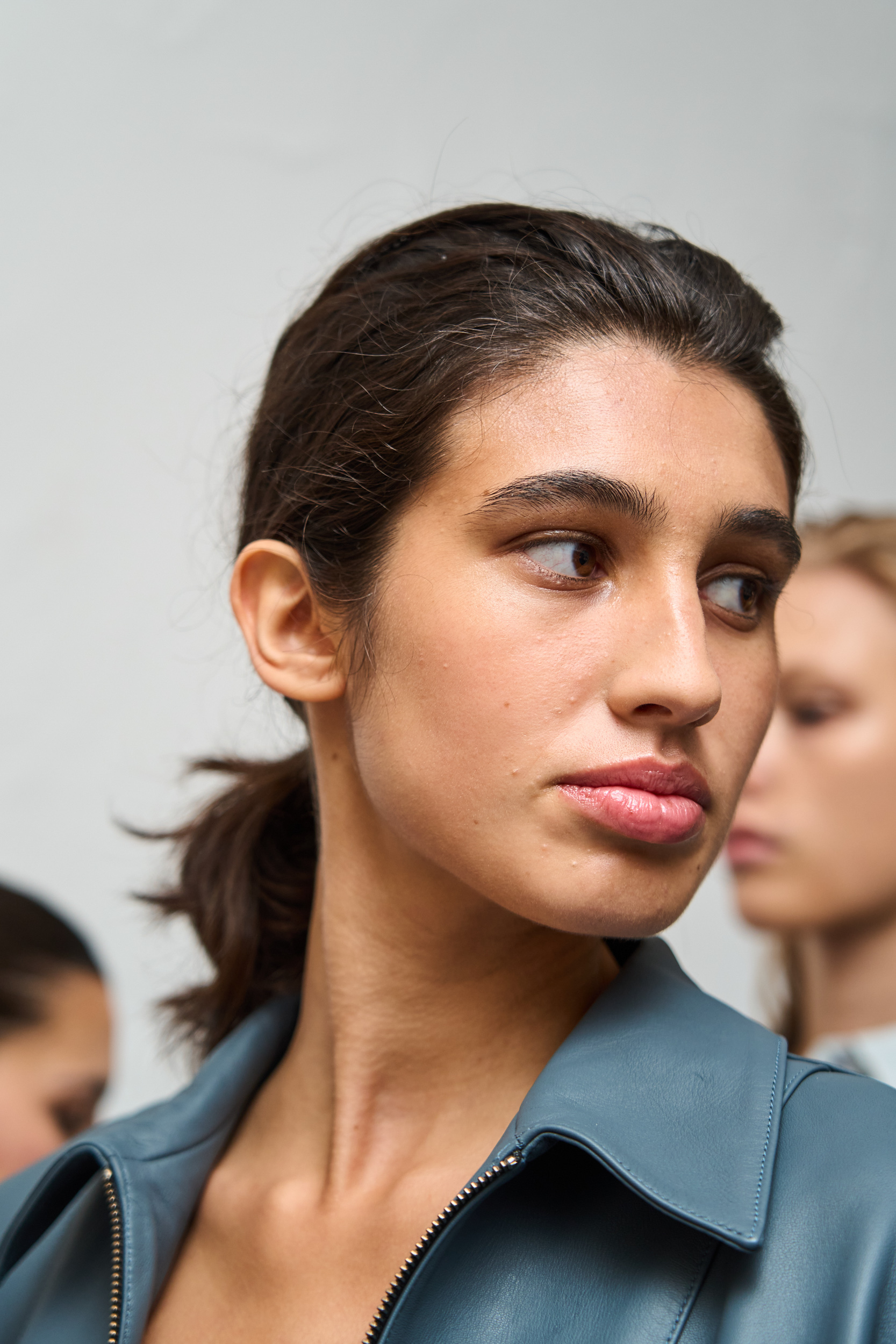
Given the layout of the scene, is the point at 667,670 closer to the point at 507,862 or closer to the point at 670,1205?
the point at 507,862

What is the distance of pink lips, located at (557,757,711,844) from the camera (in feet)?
3.82

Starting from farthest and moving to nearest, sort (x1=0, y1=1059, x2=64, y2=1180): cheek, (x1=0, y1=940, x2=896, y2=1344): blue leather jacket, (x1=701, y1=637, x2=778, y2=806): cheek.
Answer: (x1=0, y1=1059, x2=64, y2=1180): cheek
(x1=701, y1=637, x2=778, y2=806): cheek
(x1=0, y1=940, x2=896, y2=1344): blue leather jacket

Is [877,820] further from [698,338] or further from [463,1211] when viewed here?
[463,1211]

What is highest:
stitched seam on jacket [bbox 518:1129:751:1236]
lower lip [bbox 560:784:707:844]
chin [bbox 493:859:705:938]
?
lower lip [bbox 560:784:707:844]

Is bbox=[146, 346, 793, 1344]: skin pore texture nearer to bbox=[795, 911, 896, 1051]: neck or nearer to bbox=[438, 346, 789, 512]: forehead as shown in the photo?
bbox=[438, 346, 789, 512]: forehead

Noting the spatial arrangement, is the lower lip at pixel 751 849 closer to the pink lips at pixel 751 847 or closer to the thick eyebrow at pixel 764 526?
the pink lips at pixel 751 847

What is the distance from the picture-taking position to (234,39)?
9.38 ft

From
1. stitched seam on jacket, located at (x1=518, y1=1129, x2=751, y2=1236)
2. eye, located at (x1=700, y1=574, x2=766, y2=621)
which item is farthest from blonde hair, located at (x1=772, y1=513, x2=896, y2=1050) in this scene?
stitched seam on jacket, located at (x1=518, y1=1129, x2=751, y2=1236)

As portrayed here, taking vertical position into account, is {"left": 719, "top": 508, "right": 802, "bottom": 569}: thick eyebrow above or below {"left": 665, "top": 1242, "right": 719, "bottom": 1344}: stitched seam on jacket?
above

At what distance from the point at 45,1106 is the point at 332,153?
202 centimetres

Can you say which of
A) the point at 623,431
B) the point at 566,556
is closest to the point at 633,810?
the point at 566,556

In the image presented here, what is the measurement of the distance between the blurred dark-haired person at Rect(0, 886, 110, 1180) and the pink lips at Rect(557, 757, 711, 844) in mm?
1318

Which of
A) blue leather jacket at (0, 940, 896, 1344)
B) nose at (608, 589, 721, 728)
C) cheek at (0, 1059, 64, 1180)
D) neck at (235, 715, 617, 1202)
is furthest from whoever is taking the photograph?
cheek at (0, 1059, 64, 1180)

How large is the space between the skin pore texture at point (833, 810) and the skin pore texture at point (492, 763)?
82cm
